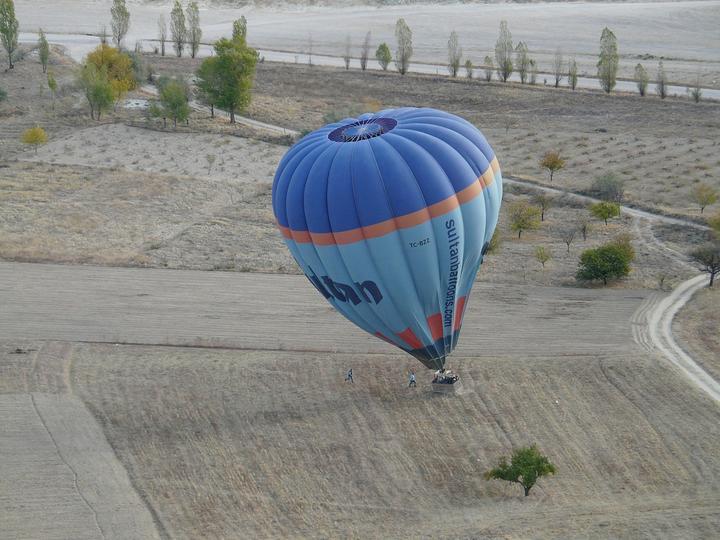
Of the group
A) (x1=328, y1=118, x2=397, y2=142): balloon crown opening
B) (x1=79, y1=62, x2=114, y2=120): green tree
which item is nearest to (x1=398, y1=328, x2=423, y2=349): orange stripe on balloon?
(x1=328, y1=118, x2=397, y2=142): balloon crown opening

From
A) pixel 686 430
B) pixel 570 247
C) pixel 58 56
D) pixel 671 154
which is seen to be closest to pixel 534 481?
pixel 686 430

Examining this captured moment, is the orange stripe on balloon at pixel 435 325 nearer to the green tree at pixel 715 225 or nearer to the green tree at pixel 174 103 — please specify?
the green tree at pixel 715 225

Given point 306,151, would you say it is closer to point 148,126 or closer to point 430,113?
point 430,113

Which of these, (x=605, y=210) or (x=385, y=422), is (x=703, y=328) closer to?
(x=605, y=210)

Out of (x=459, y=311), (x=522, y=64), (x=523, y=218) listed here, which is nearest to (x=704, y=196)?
(x=523, y=218)

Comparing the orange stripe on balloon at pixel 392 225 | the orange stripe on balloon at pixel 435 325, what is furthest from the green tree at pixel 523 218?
the orange stripe on balloon at pixel 392 225

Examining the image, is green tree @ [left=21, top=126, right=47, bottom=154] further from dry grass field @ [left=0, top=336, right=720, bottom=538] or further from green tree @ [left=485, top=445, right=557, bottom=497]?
green tree @ [left=485, top=445, right=557, bottom=497]
